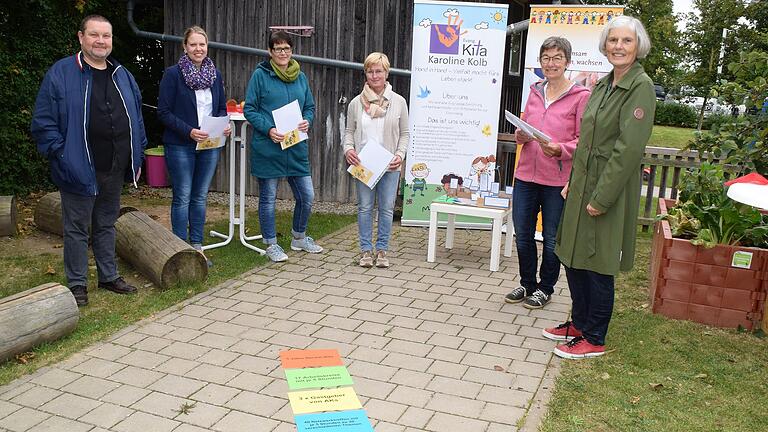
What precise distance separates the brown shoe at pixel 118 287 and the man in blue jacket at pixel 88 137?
16cm

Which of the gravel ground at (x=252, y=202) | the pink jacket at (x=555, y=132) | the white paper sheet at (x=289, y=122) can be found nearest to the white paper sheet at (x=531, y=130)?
the pink jacket at (x=555, y=132)

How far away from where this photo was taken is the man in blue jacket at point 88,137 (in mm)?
4398

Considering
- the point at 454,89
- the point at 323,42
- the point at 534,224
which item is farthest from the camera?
the point at 323,42

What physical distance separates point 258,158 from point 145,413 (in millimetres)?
3026

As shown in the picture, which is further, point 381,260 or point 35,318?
point 381,260

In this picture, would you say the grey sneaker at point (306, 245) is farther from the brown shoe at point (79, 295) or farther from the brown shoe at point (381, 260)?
the brown shoe at point (79, 295)

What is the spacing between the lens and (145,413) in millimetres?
3324

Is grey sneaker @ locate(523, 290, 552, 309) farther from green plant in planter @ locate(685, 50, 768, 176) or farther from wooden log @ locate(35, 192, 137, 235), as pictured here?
wooden log @ locate(35, 192, 137, 235)

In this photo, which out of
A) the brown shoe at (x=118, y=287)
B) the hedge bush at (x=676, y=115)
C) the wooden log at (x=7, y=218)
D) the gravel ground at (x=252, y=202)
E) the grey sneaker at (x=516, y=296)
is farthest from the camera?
the hedge bush at (x=676, y=115)

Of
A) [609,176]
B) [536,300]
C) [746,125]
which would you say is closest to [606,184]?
[609,176]

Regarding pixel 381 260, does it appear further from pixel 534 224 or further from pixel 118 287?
pixel 118 287

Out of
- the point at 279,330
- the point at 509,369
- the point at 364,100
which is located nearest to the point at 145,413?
the point at 279,330

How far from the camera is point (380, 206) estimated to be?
239 inches

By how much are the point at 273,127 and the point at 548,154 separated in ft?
7.89
